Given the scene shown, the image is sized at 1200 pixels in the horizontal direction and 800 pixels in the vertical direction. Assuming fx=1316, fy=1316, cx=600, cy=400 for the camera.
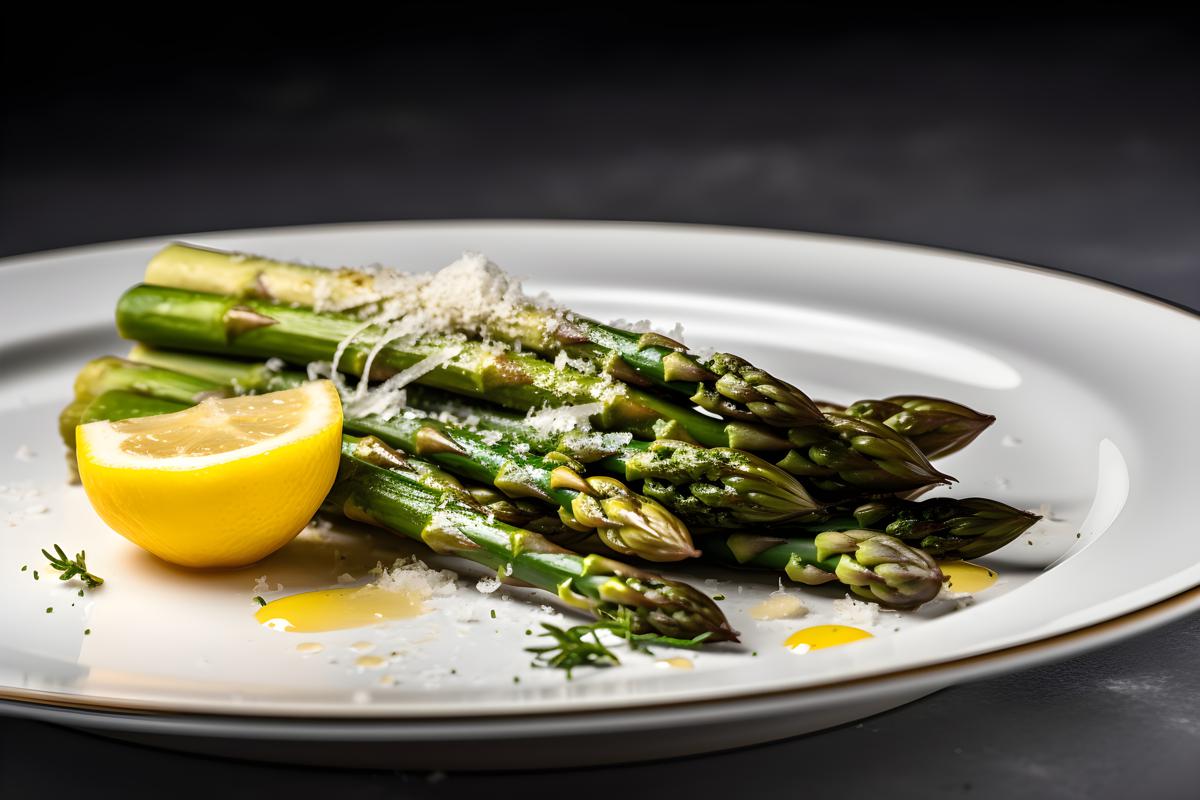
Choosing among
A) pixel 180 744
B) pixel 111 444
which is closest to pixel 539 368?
pixel 111 444

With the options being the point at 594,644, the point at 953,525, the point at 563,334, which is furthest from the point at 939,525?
the point at 563,334

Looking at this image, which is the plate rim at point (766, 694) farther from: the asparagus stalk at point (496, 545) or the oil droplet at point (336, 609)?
the oil droplet at point (336, 609)

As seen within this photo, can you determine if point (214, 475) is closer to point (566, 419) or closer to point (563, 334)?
point (566, 419)

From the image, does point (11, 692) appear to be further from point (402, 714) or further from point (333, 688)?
point (402, 714)

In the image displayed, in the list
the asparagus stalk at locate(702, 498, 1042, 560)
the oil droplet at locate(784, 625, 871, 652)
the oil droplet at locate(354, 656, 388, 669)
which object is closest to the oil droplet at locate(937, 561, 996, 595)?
the asparagus stalk at locate(702, 498, 1042, 560)

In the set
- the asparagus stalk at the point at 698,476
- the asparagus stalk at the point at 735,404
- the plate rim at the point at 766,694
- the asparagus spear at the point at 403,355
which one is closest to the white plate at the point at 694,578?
the plate rim at the point at 766,694
